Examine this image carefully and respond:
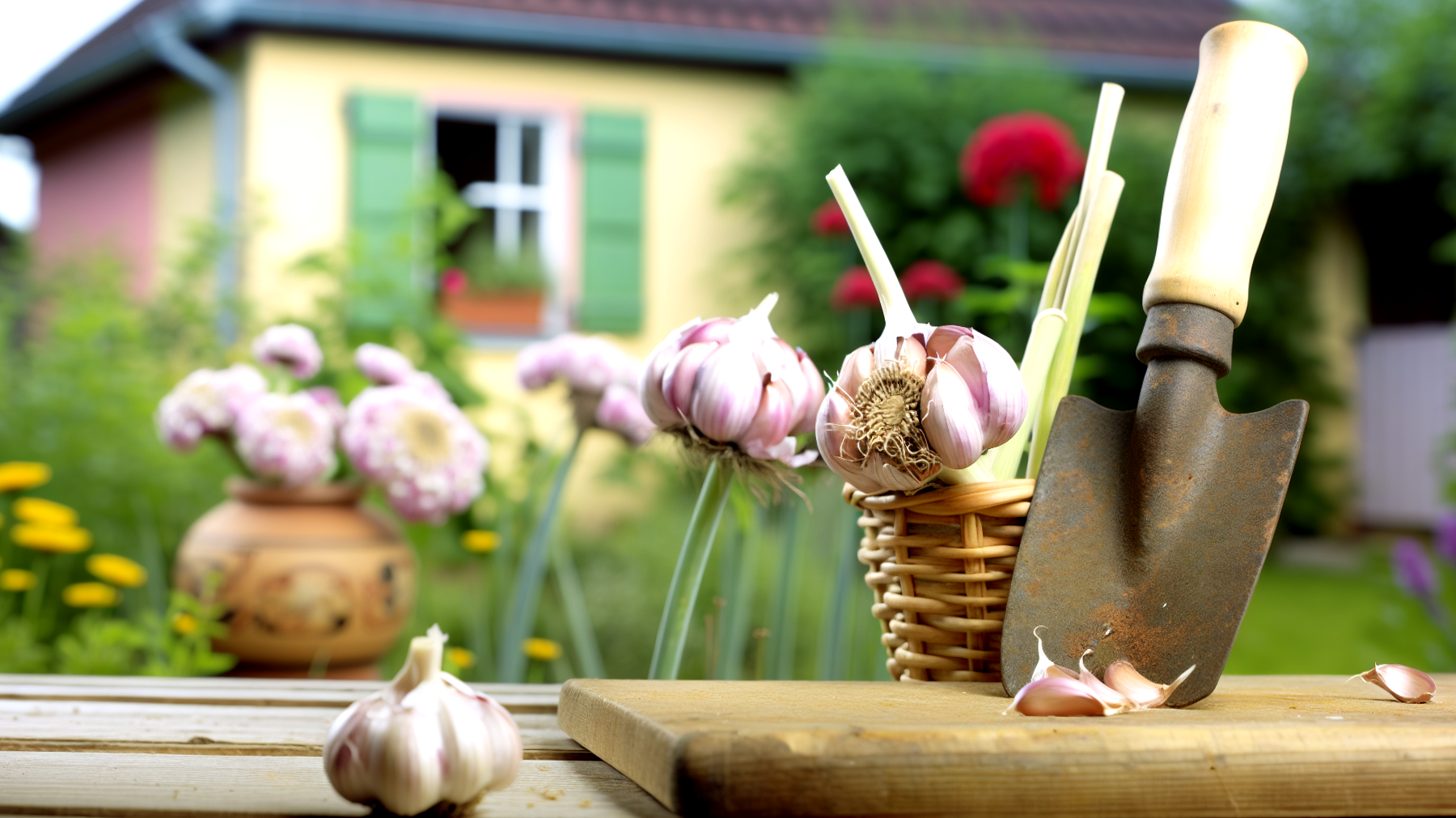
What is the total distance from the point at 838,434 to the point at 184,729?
455 millimetres

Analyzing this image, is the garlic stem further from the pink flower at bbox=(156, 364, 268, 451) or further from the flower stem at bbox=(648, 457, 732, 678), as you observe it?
the pink flower at bbox=(156, 364, 268, 451)

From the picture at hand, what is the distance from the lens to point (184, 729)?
76 centimetres

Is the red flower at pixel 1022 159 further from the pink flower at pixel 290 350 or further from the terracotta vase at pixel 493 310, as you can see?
the terracotta vase at pixel 493 310

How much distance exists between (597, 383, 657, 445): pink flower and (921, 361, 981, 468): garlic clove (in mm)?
886

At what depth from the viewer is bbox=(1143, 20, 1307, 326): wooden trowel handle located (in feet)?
2.69

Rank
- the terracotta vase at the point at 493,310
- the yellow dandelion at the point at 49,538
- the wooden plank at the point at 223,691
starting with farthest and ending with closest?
1. the terracotta vase at the point at 493,310
2. the yellow dandelion at the point at 49,538
3. the wooden plank at the point at 223,691

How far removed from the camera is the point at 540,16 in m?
5.54

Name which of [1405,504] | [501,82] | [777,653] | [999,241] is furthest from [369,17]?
[1405,504]

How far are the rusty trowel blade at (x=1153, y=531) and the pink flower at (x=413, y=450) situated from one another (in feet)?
3.79

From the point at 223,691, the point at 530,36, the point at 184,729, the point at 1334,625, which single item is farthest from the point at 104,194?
the point at 184,729

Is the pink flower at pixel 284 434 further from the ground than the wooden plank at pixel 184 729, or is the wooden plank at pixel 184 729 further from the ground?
the pink flower at pixel 284 434

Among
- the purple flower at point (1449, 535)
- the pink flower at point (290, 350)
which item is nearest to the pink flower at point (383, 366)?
the pink flower at point (290, 350)

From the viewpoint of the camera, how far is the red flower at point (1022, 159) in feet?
8.59

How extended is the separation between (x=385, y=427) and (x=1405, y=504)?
667 centimetres
